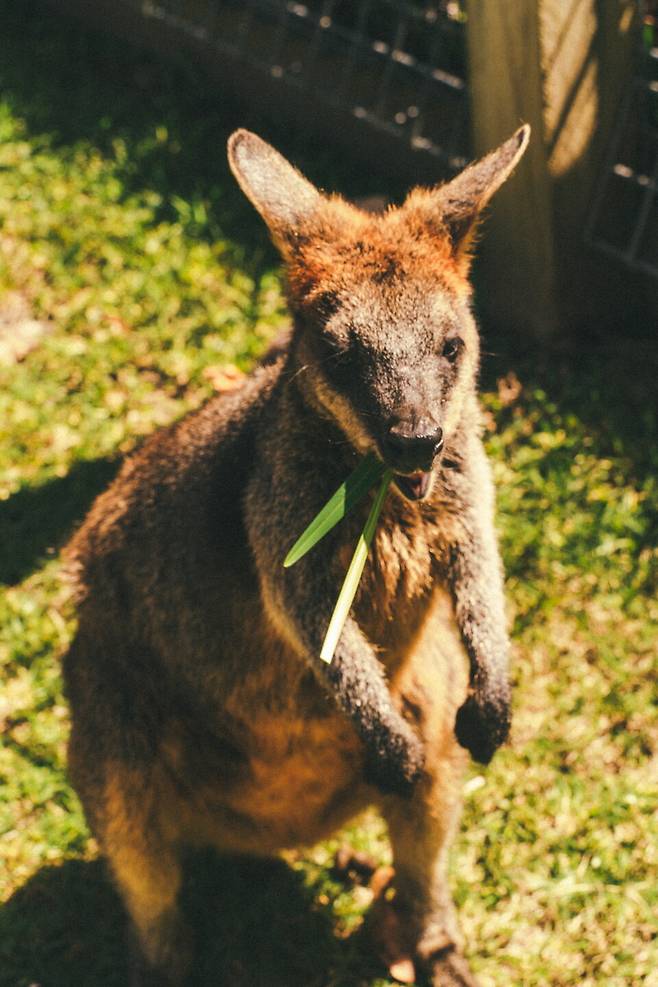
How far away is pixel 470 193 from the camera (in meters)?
3.06

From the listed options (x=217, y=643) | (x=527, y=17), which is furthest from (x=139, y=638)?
(x=527, y=17)

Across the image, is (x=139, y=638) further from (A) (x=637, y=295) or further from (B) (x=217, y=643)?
(A) (x=637, y=295)

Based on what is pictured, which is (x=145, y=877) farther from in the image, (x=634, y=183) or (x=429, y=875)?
(x=634, y=183)

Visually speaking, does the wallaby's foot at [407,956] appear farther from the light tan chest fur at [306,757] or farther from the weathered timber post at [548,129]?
the weathered timber post at [548,129]

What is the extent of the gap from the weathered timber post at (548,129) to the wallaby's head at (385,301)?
5.17 ft

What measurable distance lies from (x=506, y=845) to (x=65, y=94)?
4.52m

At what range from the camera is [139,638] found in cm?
347

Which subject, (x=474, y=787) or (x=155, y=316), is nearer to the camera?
(x=474, y=787)

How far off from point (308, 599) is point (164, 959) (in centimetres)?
149

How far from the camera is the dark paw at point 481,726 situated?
3.23 meters

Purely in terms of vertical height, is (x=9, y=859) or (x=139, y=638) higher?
(x=139, y=638)

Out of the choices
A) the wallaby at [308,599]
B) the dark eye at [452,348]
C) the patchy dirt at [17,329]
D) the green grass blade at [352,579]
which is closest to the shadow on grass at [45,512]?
the patchy dirt at [17,329]

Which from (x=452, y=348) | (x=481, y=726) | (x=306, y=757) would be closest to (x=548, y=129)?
(x=452, y=348)

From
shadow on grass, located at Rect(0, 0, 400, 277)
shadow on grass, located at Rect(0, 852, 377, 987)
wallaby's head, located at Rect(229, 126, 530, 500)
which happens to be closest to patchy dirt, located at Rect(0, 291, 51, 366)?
shadow on grass, located at Rect(0, 0, 400, 277)
